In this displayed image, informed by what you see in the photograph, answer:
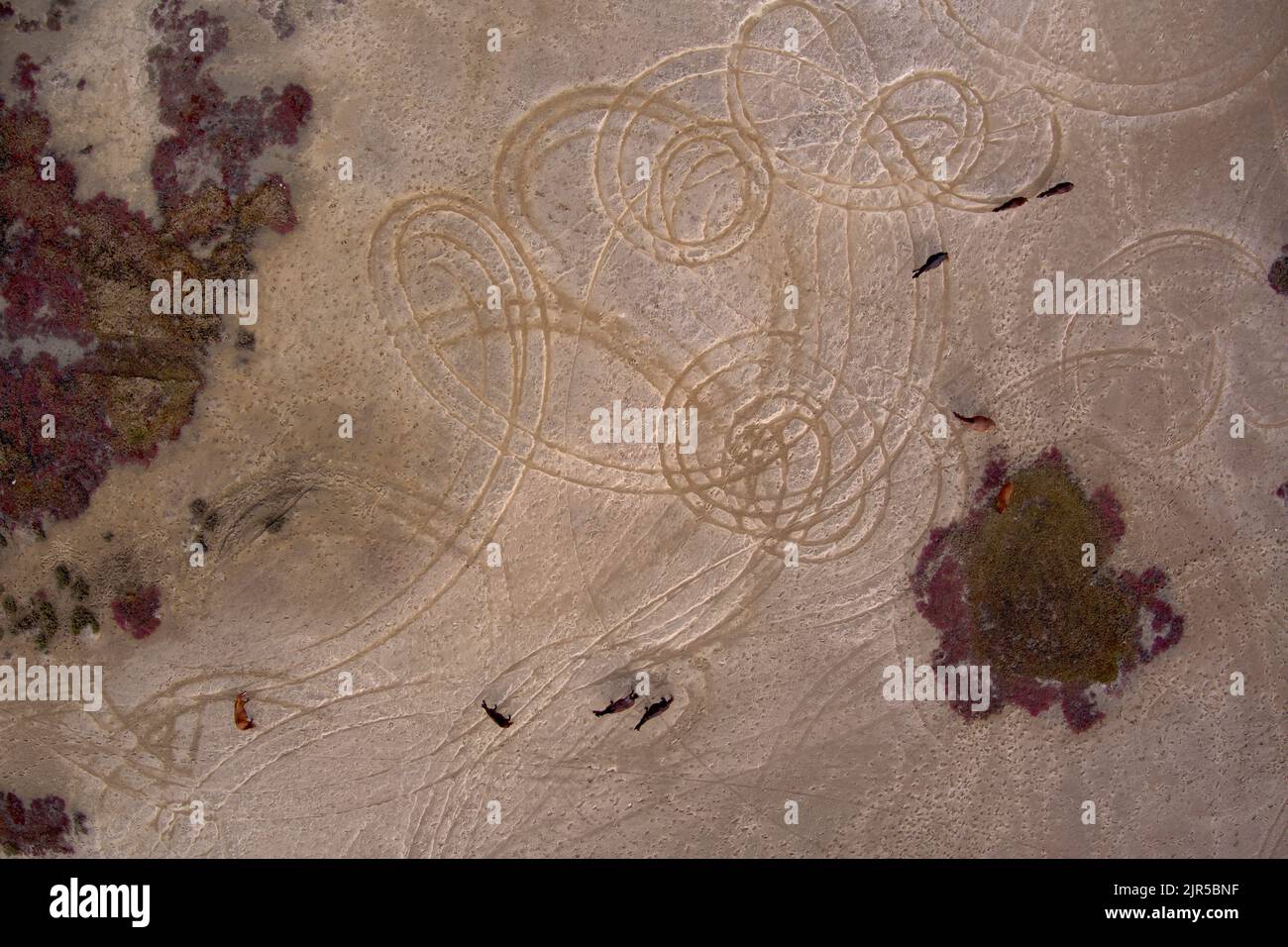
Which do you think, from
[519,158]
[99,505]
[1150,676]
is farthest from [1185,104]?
[99,505]

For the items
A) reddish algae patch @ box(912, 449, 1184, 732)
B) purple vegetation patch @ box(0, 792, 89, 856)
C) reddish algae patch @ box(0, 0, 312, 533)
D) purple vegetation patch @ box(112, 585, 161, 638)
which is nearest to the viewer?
reddish algae patch @ box(0, 0, 312, 533)

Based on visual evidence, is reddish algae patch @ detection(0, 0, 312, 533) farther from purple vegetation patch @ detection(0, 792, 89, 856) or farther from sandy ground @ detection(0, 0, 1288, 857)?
purple vegetation patch @ detection(0, 792, 89, 856)

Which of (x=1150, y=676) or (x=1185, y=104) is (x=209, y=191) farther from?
(x=1150, y=676)

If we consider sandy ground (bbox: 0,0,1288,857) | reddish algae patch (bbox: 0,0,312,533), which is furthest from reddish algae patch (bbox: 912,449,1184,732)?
reddish algae patch (bbox: 0,0,312,533)

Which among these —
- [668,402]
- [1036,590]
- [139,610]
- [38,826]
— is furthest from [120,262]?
[1036,590]

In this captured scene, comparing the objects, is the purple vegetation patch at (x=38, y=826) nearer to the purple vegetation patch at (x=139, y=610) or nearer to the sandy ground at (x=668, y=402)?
the sandy ground at (x=668, y=402)

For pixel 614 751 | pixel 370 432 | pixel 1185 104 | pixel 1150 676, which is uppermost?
pixel 1185 104
